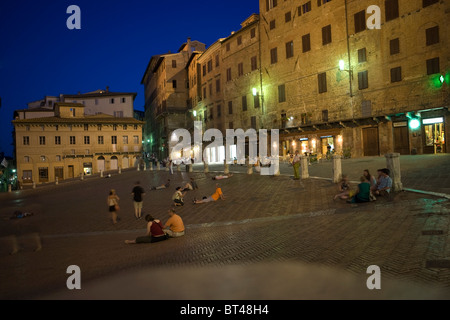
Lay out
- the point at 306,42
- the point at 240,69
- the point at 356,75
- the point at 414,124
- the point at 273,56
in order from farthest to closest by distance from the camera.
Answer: the point at 240,69
the point at 273,56
the point at 306,42
the point at 356,75
the point at 414,124

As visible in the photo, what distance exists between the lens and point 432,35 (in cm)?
2477

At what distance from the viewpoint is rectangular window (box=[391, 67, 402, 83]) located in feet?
87.9

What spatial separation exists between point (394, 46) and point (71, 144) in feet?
155

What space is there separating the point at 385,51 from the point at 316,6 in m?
8.88

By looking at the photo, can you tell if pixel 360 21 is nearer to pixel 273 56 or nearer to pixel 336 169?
pixel 273 56

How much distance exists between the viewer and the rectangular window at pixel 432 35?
966 inches

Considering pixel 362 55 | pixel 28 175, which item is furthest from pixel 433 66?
pixel 28 175

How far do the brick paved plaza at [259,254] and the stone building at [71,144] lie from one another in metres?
41.7

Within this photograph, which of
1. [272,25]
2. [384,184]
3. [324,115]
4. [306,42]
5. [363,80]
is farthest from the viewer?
[272,25]

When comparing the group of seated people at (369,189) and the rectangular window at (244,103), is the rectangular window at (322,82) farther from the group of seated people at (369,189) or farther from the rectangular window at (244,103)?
the group of seated people at (369,189)

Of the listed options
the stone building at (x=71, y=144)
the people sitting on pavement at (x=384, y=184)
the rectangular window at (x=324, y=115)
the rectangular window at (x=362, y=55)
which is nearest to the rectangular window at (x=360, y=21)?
the rectangular window at (x=362, y=55)

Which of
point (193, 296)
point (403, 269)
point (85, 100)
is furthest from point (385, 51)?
Answer: point (85, 100)

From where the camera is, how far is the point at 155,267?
654cm

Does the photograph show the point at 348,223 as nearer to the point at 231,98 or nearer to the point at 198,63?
the point at 231,98
